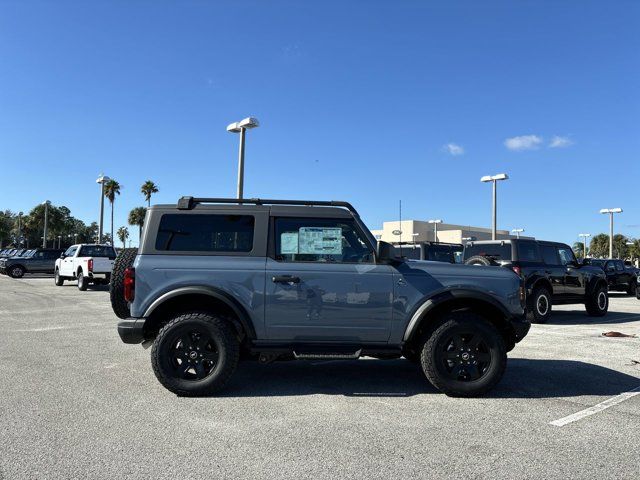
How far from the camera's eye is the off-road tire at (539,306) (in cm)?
1184

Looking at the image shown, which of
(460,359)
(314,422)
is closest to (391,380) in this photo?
(460,359)

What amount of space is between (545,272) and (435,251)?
410cm

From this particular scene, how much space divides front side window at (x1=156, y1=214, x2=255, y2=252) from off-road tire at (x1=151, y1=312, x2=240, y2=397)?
73cm

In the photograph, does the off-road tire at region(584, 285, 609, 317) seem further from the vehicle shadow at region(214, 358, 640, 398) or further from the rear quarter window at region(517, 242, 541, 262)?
the vehicle shadow at region(214, 358, 640, 398)

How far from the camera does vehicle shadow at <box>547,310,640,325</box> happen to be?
12.3 metres

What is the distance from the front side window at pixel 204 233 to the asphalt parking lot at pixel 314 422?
1.51m

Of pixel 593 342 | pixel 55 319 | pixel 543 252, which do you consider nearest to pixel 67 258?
pixel 55 319

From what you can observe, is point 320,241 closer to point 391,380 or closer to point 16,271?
point 391,380

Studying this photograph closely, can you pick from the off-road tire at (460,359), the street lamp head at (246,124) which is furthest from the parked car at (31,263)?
the off-road tire at (460,359)

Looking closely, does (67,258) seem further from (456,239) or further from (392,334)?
(456,239)

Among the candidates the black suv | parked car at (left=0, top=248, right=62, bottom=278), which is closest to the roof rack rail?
the black suv

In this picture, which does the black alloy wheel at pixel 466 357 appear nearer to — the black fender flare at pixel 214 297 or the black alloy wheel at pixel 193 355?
the black fender flare at pixel 214 297

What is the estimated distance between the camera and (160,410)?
15.7 ft

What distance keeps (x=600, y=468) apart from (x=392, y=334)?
2.23m
